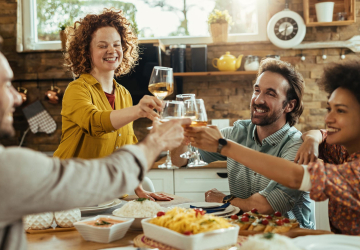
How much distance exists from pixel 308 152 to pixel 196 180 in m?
1.58

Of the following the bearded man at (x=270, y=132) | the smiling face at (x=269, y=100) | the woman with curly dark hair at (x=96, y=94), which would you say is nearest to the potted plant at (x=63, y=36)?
the woman with curly dark hair at (x=96, y=94)

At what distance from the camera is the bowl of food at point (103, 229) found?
1.15m

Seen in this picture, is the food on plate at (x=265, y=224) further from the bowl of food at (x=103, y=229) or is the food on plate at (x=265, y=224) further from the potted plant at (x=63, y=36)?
the potted plant at (x=63, y=36)

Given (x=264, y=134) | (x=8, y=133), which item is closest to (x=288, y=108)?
(x=264, y=134)

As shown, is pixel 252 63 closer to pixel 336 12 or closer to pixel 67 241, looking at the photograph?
pixel 336 12

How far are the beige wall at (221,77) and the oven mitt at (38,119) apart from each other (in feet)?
0.17

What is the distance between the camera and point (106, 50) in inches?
81.1

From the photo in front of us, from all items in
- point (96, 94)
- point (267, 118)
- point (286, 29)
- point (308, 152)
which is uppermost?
point (286, 29)

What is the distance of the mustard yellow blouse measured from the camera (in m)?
1.78

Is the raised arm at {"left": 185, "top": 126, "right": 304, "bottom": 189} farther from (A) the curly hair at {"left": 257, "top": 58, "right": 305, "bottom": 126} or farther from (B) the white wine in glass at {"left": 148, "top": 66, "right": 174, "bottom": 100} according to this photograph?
(A) the curly hair at {"left": 257, "top": 58, "right": 305, "bottom": 126}

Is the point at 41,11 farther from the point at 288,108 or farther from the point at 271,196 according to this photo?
the point at 271,196

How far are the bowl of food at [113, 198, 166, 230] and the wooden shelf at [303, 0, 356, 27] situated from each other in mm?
2612

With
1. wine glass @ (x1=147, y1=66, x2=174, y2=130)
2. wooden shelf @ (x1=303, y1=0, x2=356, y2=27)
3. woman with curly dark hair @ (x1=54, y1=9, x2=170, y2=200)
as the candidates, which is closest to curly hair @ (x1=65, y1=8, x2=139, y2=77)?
woman with curly dark hair @ (x1=54, y1=9, x2=170, y2=200)

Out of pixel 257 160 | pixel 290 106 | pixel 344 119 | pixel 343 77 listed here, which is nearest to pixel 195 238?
pixel 257 160
